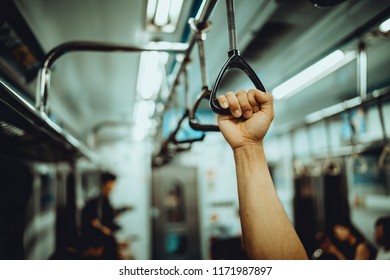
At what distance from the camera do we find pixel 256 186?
39.7 inches

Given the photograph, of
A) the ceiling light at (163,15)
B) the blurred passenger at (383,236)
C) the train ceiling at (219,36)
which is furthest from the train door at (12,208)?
the blurred passenger at (383,236)

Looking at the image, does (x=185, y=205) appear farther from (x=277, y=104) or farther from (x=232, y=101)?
(x=232, y=101)

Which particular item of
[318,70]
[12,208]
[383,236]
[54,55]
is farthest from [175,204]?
[54,55]

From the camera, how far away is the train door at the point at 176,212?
257 inches

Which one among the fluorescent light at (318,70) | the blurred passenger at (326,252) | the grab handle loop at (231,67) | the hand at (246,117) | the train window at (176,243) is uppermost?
Result: the fluorescent light at (318,70)

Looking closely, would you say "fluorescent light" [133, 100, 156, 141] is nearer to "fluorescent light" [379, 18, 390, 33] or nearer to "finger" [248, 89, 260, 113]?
"fluorescent light" [379, 18, 390, 33]

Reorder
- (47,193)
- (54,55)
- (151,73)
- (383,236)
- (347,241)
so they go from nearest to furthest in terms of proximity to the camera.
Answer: (54,55) < (151,73) < (383,236) < (347,241) < (47,193)

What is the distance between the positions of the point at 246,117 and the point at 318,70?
202cm

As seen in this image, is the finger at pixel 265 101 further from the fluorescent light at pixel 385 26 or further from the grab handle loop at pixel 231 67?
the fluorescent light at pixel 385 26

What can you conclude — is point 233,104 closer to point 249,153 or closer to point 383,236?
point 249,153

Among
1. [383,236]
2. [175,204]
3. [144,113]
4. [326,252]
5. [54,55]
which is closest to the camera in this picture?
[54,55]

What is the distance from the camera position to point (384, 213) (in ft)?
14.1

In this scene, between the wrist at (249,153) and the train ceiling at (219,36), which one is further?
the train ceiling at (219,36)

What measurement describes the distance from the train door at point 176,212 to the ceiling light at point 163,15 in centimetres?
457
